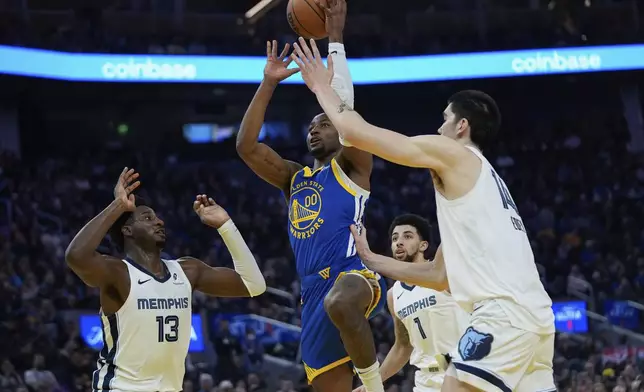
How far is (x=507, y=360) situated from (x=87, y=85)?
732 inches

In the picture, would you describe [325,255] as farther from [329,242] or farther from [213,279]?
[213,279]

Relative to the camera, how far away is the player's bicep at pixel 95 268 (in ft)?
18.0

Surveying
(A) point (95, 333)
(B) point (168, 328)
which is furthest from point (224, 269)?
(A) point (95, 333)

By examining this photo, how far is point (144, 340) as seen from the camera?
562 cm

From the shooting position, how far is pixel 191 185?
20703 mm

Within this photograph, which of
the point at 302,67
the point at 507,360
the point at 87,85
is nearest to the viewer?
the point at 507,360

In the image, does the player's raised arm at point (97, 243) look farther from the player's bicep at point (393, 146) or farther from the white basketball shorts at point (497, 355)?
the white basketball shorts at point (497, 355)

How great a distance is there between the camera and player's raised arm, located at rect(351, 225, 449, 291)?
490cm

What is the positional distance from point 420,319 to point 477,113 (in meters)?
2.61

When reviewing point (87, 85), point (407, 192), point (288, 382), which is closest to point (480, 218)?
point (288, 382)

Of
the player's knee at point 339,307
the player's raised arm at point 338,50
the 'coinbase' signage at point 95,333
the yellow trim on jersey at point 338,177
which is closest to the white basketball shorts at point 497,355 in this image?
the player's knee at point 339,307

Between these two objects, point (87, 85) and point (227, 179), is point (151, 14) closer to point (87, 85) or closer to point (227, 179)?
point (87, 85)

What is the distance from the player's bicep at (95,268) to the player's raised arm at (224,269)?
59 centimetres

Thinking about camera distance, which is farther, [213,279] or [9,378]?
[9,378]
